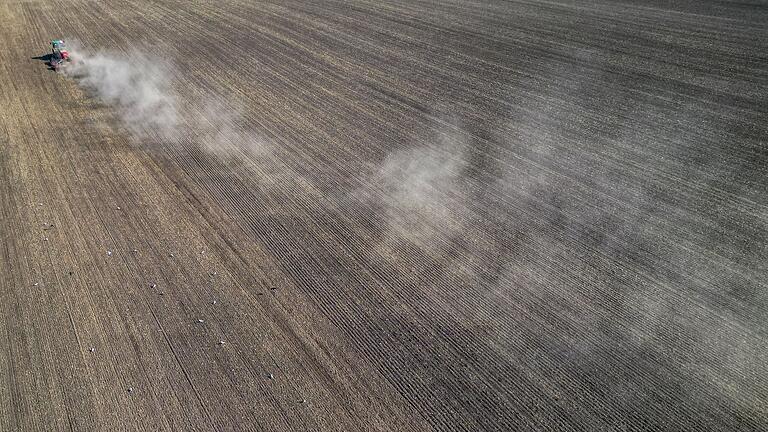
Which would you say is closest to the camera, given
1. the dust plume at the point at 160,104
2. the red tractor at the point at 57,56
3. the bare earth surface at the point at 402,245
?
the bare earth surface at the point at 402,245

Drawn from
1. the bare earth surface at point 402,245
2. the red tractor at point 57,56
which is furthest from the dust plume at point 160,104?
the red tractor at point 57,56

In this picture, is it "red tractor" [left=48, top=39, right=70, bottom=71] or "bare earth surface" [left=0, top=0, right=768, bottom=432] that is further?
"red tractor" [left=48, top=39, right=70, bottom=71]

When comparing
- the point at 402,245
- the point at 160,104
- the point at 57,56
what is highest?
the point at 402,245

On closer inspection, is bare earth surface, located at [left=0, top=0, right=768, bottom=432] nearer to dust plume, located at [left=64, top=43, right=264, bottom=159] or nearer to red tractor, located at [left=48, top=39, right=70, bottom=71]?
dust plume, located at [left=64, top=43, right=264, bottom=159]

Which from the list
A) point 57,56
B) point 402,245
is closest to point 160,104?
point 57,56

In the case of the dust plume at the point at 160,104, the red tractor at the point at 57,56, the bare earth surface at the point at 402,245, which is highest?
the bare earth surface at the point at 402,245

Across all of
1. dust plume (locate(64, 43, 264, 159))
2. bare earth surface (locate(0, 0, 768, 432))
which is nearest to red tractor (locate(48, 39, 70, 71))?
dust plume (locate(64, 43, 264, 159))

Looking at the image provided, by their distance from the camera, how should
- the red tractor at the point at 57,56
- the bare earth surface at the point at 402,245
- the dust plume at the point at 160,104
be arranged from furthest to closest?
the red tractor at the point at 57,56, the dust plume at the point at 160,104, the bare earth surface at the point at 402,245

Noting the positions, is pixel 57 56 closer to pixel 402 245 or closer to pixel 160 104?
pixel 160 104

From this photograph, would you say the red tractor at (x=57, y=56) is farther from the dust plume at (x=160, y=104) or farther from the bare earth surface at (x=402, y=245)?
the bare earth surface at (x=402, y=245)
